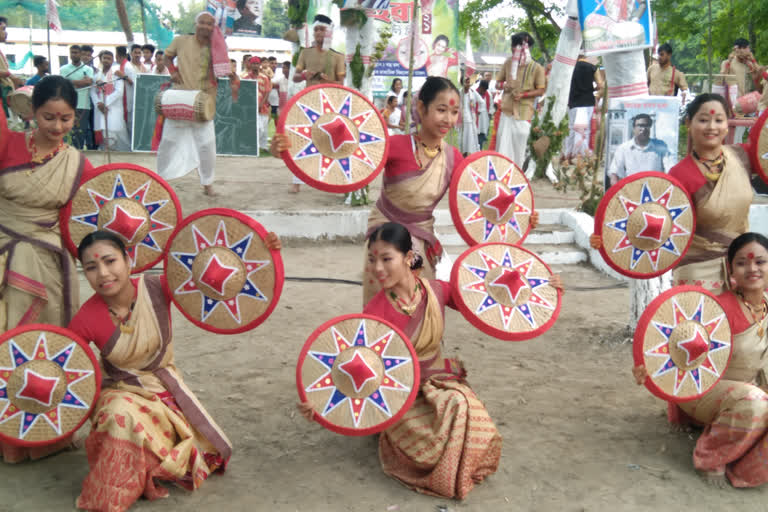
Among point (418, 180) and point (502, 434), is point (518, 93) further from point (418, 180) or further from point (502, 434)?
point (502, 434)

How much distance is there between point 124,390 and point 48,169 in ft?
3.62

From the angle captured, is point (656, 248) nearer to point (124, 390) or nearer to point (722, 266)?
point (722, 266)

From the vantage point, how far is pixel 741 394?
127 inches

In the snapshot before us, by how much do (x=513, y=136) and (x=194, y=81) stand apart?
175 inches

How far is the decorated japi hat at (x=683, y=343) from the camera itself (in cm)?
322

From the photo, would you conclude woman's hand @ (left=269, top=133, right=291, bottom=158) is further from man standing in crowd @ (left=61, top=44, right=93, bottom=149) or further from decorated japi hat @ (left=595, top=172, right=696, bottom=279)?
man standing in crowd @ (left=61, top=44, right=93, bottom=149)

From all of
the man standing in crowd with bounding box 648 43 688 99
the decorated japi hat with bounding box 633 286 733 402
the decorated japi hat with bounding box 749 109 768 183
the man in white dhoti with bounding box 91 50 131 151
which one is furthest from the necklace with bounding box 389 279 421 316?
the man in white dhoti with bounding box 91 50 131 151

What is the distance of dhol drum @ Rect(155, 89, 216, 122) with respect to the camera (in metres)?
7.62

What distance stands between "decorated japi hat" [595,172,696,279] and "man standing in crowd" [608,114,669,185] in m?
1.62

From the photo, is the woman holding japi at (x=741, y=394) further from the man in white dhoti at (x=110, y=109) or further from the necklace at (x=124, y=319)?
the man in white dhoti at (x=110, y=109)

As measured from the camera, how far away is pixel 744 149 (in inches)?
154

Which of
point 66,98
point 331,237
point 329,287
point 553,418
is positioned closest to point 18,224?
point 66,98

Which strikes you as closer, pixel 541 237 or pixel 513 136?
pixel 541 237

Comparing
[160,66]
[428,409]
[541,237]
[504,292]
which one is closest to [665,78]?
[541,237]
